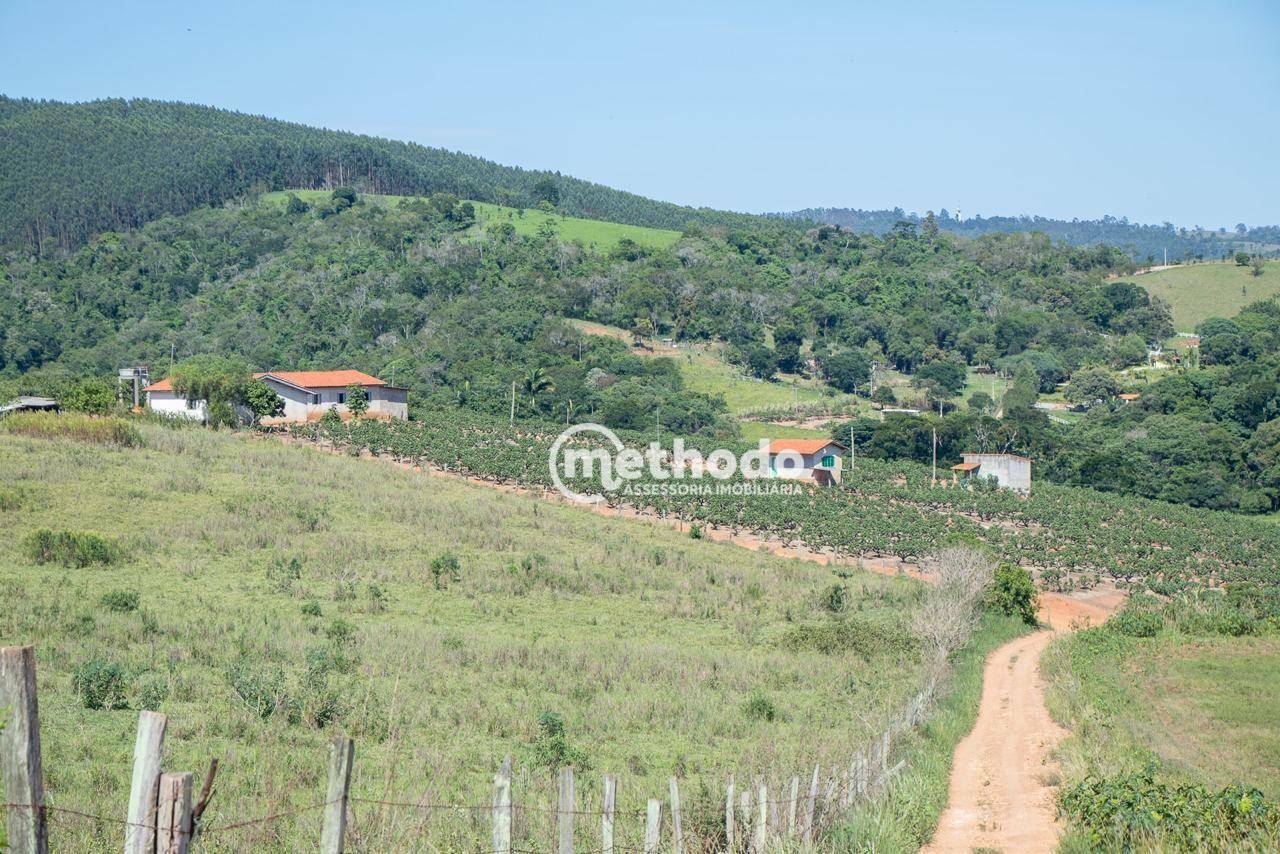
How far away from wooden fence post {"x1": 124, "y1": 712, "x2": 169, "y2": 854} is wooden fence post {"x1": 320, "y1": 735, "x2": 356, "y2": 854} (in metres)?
0.75

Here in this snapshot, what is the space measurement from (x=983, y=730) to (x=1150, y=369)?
9209 cm

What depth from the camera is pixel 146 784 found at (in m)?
4.43

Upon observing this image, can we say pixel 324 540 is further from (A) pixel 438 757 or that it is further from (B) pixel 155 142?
(B) pixel 155 142

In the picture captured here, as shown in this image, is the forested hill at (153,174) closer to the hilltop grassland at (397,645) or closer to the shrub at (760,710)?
the hilltop grassland at (397,645)

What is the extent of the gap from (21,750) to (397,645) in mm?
13825

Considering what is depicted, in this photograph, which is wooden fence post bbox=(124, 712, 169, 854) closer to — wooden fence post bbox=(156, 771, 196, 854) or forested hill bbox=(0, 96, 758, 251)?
wooden fence post bbox=(156, 771, 196, 854)

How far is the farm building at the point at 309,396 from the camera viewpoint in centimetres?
5741

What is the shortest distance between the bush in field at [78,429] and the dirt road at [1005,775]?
29894 millimetres

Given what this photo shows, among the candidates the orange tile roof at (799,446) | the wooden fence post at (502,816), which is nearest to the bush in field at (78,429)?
the orange tile roof at (799,446)

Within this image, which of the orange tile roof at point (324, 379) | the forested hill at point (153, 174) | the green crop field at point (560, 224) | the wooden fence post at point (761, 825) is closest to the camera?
the wooden fence post at point (761, 825)

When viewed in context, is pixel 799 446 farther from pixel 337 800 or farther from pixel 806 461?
pixel 337 800

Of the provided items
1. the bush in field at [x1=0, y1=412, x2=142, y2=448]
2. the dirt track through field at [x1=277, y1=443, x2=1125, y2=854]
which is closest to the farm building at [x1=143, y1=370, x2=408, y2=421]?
the bush in field at [x1=0, y1=412, x2=142, y2=448]

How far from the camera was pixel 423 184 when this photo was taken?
161 meters

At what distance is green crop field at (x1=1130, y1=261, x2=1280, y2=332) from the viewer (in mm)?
127500
